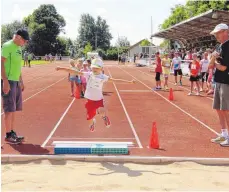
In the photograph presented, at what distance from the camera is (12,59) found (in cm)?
761

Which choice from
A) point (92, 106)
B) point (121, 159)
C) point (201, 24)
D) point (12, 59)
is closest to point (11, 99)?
point (12, 59)

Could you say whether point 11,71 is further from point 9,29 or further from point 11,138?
point 9,29

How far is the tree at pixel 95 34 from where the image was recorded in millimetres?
128188

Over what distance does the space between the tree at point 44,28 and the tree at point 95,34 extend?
15.8 meters

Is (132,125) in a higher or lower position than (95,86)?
lower

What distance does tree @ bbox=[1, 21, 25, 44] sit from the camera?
368ft

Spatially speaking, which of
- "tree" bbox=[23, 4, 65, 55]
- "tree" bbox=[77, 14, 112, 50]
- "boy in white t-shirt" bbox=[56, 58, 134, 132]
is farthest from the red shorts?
"tree" bbox=[77, 14, 112, 50]

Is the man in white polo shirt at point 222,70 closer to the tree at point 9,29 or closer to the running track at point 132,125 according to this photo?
the running track at point 132,125

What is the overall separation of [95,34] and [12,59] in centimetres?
12370

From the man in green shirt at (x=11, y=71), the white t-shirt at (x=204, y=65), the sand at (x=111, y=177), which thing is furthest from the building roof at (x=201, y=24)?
the sand at (x=111, y=177)

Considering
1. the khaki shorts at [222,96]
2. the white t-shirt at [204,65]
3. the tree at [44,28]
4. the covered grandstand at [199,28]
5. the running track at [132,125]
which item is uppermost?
the tree at [44,28]

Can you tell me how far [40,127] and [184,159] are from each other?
4132 millimetres

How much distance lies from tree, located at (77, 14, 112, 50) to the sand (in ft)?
395

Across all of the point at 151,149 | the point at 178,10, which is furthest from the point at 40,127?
the point at 178,10
